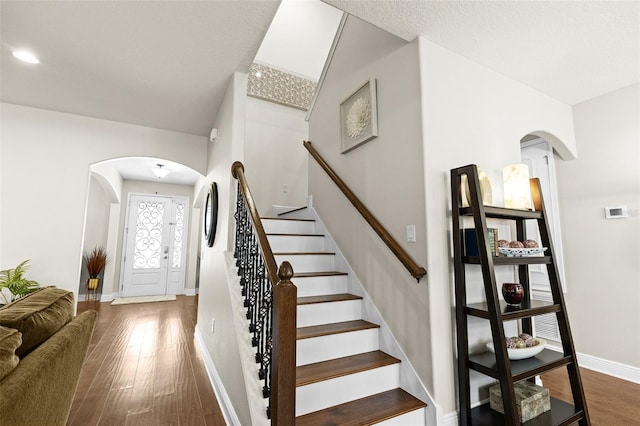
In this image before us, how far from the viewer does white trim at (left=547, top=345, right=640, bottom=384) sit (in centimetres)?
271

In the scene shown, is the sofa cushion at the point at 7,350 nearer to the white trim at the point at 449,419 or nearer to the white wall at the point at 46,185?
the white trim at the point at 449,419

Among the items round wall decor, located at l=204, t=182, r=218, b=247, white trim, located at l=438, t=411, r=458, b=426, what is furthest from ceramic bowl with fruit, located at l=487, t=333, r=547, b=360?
round wall decor, located at l=204, t=182, r=218, b=247

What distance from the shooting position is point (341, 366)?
2.05 m

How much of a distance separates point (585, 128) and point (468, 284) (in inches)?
96.2

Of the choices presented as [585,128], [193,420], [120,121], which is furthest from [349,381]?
[120,121]

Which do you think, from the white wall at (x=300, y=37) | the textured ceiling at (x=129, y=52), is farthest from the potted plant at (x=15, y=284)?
the white wall at (x=300, y=37)

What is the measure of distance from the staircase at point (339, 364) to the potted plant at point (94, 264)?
5.85 meters

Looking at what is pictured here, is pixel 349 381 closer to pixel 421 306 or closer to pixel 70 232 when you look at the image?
pixel 421 306

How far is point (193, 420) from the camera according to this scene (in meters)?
2.20

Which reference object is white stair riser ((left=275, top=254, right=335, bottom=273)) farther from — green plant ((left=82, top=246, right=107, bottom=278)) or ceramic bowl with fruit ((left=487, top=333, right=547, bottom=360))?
green plant ((left=82, top=246, right=107, bottom=278))

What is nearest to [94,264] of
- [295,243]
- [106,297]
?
[106,297]

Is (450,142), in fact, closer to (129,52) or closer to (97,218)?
(129,52)

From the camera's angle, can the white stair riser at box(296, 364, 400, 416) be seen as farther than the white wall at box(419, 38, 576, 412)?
No

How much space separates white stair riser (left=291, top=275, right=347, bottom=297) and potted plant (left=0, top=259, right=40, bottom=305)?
9.30ft
